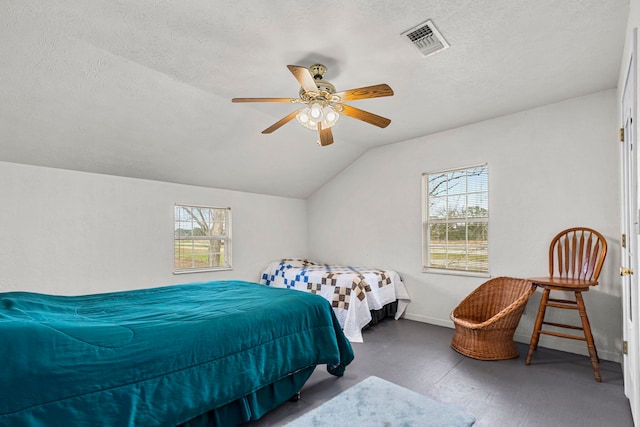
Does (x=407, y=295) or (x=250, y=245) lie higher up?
(x=250, y=245)

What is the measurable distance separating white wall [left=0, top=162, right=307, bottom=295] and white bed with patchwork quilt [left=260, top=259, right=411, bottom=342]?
996 mm

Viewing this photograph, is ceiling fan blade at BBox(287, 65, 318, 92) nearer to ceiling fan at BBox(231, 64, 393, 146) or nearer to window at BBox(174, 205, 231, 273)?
ceiling fan at BBox(231, 64, 393, 146)

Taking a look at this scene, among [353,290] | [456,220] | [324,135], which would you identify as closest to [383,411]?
[353,290]

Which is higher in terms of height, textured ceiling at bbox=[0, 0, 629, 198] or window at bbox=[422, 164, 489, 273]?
textured ceiling at bbox=[0, 0, 629, 198]

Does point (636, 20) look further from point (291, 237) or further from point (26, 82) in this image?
point (291, 237)

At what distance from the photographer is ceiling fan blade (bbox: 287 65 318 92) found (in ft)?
6.44

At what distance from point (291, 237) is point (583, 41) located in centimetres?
441

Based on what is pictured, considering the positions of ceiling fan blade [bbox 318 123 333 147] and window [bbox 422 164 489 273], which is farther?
window [bbox 422 164 489 273]

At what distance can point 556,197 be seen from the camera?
3.29m

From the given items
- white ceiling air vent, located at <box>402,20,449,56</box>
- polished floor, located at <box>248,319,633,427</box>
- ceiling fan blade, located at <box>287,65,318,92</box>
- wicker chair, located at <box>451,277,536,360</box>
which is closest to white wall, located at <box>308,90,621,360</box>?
wicker chair, located at <box>451,277,536,360</box>

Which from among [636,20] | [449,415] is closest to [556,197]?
[636,20]

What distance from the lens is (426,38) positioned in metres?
2.18

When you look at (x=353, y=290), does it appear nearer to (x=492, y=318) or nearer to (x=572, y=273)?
(x=492, y=318)

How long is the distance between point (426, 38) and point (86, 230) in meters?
3.75
